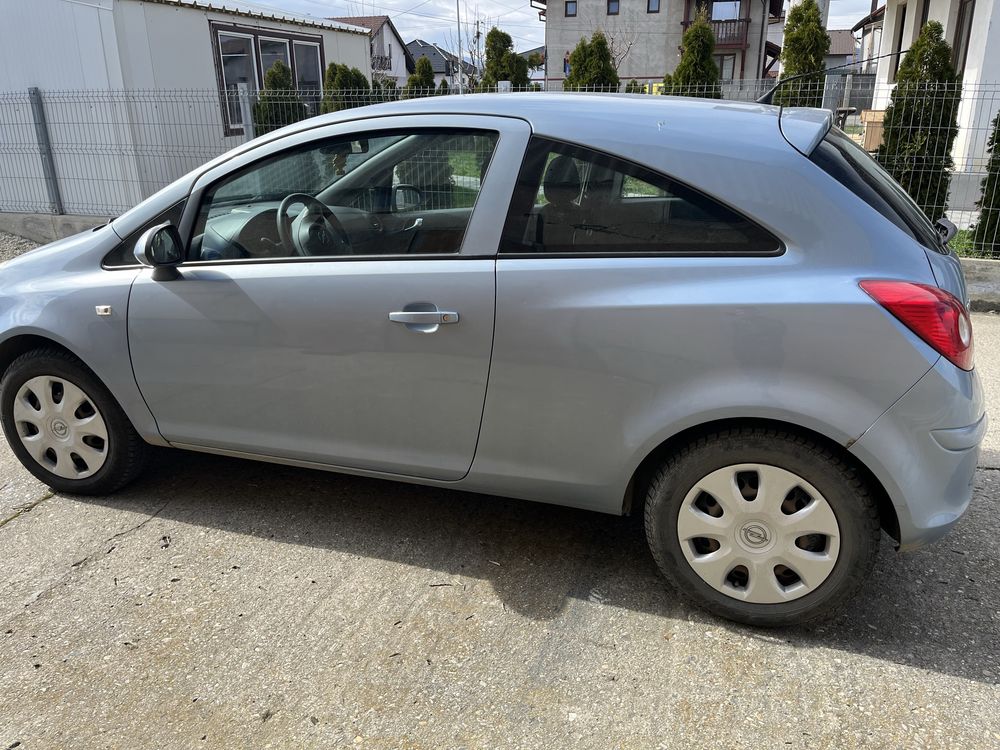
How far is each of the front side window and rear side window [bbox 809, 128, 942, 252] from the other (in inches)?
43.5

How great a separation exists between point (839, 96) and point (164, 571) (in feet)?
25.0

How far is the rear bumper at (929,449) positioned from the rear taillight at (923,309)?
0.06 metres

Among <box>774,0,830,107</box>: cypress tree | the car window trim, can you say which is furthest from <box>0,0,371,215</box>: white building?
the car window trim

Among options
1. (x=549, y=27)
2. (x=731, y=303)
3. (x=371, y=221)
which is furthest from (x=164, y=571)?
(x=549, y=27)

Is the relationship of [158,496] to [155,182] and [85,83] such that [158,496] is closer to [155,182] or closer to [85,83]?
[155,182]

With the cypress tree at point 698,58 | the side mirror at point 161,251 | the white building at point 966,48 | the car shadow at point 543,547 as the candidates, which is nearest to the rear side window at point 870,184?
the car shadow at point 543,547

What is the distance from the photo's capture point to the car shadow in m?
2.70

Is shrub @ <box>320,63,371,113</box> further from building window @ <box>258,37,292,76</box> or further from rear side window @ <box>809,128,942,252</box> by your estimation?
rear side window @ <box>809,128,942,252</box>

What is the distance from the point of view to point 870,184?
2.58 m

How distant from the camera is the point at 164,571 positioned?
3096 mm

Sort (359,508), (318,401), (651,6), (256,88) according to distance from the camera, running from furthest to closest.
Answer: (651,6) < (256,88) < (359,508) < (318,401)

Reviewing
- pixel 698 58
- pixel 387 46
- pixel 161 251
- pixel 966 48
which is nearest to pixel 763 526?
pixel 161 251

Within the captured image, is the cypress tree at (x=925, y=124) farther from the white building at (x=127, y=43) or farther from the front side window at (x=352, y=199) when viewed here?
the white building at (x=127, y=43)

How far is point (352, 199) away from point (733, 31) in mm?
46771
